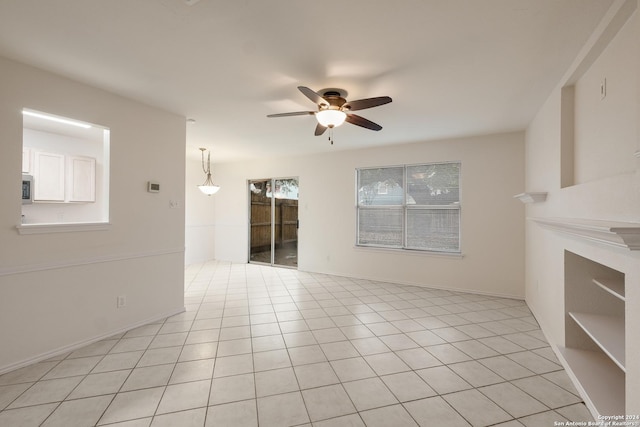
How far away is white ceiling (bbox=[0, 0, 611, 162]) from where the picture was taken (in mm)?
1708

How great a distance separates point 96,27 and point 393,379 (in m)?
3.32

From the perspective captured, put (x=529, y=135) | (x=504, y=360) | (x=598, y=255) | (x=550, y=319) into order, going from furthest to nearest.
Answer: (x=529, y=135) < (x=550, y=319) < (x=504, y=360) < (x=598, y=255)

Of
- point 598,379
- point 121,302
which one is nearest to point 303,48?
point 121,302

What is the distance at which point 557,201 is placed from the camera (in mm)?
2592

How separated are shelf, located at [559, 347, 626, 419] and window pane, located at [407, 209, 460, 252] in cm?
243

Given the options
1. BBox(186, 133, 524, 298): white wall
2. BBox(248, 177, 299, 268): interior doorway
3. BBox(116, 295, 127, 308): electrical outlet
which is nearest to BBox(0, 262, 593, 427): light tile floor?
BBox(116, 295, 127, 308): electrical outlet

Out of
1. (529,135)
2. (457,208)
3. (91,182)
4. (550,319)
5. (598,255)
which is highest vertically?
(529,135)

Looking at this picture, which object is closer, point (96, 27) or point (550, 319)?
point (96, 27)

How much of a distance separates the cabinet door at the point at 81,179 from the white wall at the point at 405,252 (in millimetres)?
2328

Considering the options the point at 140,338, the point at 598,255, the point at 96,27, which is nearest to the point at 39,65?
the point at 96,27

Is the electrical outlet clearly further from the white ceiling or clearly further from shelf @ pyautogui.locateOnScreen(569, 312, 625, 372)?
shelf @ pyautogui.locateOnScreen(569, 312, 625, 372)

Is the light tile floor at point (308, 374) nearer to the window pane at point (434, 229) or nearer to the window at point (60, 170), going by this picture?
the window pane at point (434, 229)

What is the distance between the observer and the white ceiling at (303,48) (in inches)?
67.2

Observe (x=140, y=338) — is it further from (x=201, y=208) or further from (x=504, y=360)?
(x=201, y=208)
